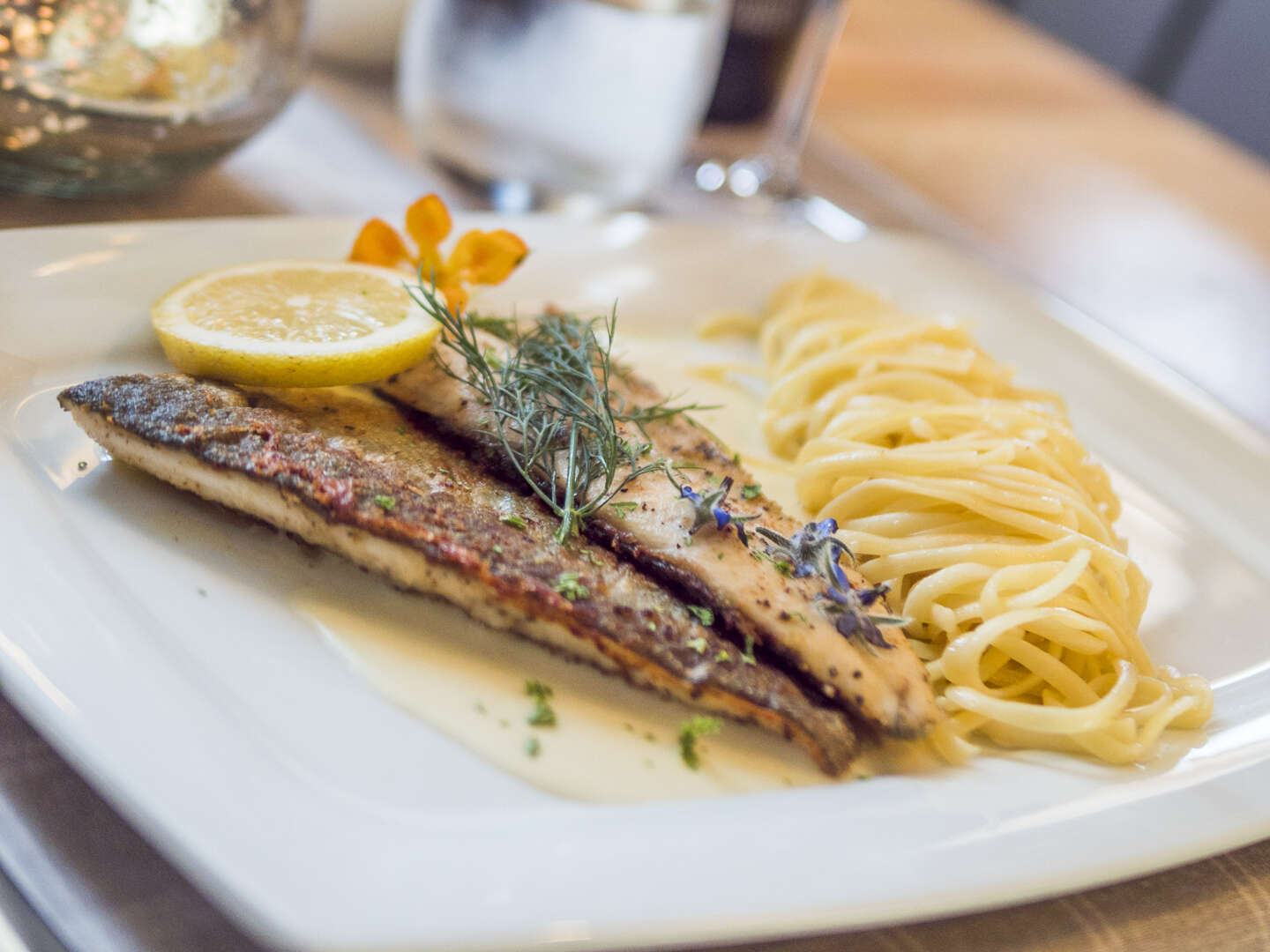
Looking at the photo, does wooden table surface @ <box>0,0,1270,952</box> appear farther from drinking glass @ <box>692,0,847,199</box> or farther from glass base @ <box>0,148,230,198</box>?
drinking glass @ <box>692,0,847,199</box>

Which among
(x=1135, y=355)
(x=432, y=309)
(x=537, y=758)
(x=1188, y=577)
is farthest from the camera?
(x=1135, y=355)

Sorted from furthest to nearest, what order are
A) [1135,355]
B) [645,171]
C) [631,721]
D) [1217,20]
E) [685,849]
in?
[1217,20], [645,171], [1135,355], [631,721], [685,849]

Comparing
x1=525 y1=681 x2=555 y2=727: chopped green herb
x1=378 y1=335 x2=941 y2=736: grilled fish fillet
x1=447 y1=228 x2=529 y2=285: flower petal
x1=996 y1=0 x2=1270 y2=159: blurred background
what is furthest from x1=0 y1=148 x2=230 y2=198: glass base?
x1=996 y1=0 x2=1270 y2=159: blurred background

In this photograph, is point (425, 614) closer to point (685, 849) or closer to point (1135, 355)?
point (685, 849)

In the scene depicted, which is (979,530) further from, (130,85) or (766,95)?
(766,95)

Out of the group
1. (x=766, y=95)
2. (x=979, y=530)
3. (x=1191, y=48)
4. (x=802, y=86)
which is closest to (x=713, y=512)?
(x=979, y=530)

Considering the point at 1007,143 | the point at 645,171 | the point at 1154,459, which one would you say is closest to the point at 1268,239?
the point at 1007,143

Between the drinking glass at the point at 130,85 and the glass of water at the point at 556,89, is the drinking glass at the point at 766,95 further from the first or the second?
the drinking glass at the point at 130,85
